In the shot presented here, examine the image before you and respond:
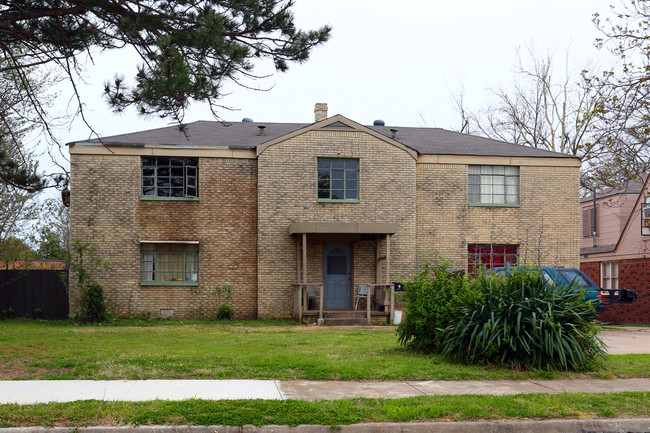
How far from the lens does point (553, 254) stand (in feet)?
76.1

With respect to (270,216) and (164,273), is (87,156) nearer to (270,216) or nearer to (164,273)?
(164,273)

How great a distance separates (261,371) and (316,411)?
2725 mm

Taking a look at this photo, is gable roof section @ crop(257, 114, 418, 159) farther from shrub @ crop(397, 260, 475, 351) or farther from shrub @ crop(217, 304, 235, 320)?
shrub @ crop(397, 260, 475, 351)

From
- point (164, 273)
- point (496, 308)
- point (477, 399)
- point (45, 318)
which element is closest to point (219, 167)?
point (164, 273)

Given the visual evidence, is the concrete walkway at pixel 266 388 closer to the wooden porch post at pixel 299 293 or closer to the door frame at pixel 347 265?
the wooden porch post at pixel 299 293

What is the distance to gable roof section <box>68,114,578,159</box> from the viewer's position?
73.2 ft

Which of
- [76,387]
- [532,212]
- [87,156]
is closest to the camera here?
[76,387]

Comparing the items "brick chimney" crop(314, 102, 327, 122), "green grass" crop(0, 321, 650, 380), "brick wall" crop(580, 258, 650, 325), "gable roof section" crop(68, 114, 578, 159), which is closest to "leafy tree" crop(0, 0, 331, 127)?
"green grass" crop(0, 321, 650, 380)

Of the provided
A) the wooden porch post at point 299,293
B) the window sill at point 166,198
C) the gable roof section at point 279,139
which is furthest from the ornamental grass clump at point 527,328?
the window sill at point 166,198

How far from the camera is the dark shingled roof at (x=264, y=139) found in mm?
22406

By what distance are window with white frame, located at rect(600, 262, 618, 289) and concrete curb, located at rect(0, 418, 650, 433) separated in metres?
21.9

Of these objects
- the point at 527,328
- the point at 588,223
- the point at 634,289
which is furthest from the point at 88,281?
the point at 588,223

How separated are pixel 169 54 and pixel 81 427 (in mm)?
5885

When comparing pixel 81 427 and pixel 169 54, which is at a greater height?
pixel 169 54
